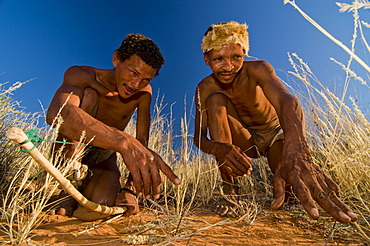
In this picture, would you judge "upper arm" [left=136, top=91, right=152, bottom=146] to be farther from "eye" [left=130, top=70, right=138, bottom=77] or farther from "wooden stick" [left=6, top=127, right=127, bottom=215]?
"wooden stick" [left=6, top=127, right=127, bottom=215]

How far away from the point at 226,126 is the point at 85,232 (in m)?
1.46

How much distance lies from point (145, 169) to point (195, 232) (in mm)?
420

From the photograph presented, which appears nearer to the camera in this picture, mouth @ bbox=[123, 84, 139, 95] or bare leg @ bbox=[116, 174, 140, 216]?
bare leg @ bbox=[116, 174, 140, 216]

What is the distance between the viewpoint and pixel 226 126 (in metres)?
2.52

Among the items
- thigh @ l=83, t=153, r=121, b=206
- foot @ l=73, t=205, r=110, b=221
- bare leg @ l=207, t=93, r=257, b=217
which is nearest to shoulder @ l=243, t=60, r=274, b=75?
bare leg @ l=207, t=93, r=257, b=217

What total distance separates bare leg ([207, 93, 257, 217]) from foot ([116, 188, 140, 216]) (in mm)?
649

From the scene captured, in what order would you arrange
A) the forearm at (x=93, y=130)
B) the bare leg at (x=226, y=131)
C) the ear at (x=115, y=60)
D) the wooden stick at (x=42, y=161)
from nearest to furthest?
the wooden stick at (x=42, y=161) < the forearm at (x=93, y=130) < the bare leg at (x=226, y=131) < the ear at (x=115, y=60)

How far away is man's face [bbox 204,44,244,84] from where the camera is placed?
2.50m

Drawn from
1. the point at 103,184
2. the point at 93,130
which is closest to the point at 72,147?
the point at 103,184

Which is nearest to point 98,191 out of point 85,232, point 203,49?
point 85,232

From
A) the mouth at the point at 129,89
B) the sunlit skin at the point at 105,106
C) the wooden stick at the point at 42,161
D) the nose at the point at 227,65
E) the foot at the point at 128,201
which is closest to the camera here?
the wooden stick at the point at 42,161

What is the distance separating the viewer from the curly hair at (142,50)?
8.67ft

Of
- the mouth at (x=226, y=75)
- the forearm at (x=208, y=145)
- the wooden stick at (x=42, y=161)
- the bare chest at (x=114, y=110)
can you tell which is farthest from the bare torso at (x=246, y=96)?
the wooden stick at (x=42, y=161)

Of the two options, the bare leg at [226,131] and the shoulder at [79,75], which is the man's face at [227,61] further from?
the shoulder at [79,75]
